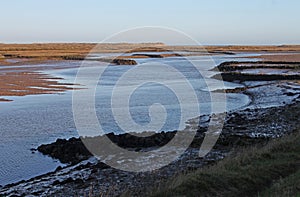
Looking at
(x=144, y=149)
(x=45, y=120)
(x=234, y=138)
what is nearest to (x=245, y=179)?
(x=144, y=149)

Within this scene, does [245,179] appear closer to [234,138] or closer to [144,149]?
[144,149]

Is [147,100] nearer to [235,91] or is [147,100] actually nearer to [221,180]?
[235,91]

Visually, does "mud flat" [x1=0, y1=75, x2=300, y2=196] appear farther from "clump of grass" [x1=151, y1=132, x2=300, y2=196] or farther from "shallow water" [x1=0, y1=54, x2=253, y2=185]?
"clump of grass" [x1=151, y1=132, x2=300, y2=196]

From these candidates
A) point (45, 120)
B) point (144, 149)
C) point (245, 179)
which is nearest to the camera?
point (245, 179)

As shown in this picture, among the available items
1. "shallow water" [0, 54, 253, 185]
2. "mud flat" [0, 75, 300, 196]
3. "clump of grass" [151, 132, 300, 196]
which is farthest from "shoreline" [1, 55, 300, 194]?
"clump of grass" [151, 132, 300, 196]

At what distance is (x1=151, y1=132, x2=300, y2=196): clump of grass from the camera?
29.8 ft

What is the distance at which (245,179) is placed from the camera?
976 centimetres

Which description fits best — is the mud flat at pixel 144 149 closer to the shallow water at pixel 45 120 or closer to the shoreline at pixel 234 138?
A: the shoreline at pixel 234 138

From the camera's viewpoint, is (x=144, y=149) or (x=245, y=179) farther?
(x=144, y=149)

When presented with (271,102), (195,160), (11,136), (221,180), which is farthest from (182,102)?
(221,180)

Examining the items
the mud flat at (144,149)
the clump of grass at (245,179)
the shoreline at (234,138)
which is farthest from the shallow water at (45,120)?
the clump of grass at (245,179)

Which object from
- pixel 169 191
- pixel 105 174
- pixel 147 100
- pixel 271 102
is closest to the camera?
pixel 169 191

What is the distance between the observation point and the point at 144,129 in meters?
20.0

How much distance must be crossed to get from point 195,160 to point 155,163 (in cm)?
133
